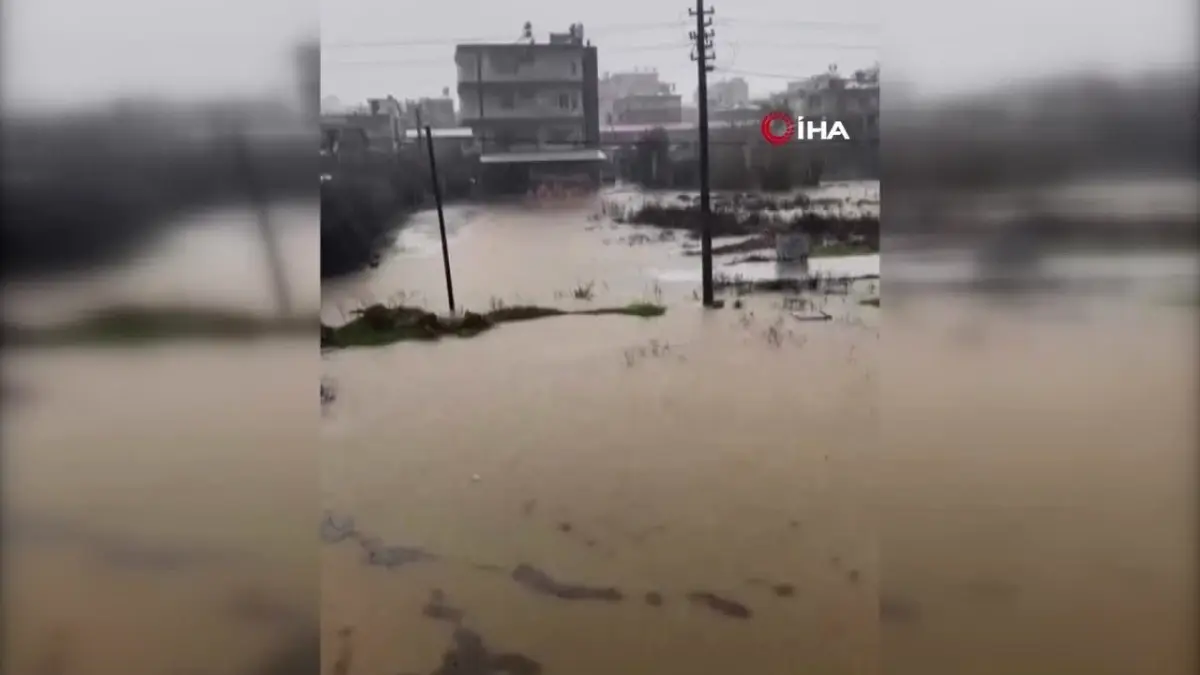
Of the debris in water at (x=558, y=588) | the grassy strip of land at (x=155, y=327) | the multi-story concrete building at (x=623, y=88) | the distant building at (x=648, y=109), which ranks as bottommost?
the debris in water at (x=558, y=588)

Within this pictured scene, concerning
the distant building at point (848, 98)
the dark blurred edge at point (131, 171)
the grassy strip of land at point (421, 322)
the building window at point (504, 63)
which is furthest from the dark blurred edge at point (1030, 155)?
the dark blurred edge at point (131, 171)

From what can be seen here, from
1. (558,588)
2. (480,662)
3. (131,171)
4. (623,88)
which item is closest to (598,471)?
(558,588)

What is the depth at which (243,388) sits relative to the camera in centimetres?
117

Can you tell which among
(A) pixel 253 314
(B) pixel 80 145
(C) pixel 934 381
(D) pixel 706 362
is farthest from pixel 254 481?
(C) pixel 934 381

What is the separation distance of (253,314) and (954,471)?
0.95m

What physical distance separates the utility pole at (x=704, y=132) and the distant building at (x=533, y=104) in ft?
0.45

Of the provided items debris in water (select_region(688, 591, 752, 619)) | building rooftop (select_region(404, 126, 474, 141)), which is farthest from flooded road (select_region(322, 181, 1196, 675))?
building rooftop (select_region(404, 126, 474, 141))

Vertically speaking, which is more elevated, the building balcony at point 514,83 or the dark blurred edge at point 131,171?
the building balcony at point 514,83

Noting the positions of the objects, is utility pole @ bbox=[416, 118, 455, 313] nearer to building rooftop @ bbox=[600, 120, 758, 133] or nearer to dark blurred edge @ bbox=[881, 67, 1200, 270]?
building rooftop @ bbox=[600, 120, 758, 133]

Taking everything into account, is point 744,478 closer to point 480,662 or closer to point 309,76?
point 480,662

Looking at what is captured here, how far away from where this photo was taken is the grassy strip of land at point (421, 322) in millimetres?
1170

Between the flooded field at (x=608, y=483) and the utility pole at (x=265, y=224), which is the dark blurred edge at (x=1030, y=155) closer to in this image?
the flooded field at (x=608, y=483)

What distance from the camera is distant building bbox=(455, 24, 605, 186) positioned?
1.17 metres

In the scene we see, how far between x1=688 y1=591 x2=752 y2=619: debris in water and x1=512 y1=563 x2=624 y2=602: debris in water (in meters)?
0.10
